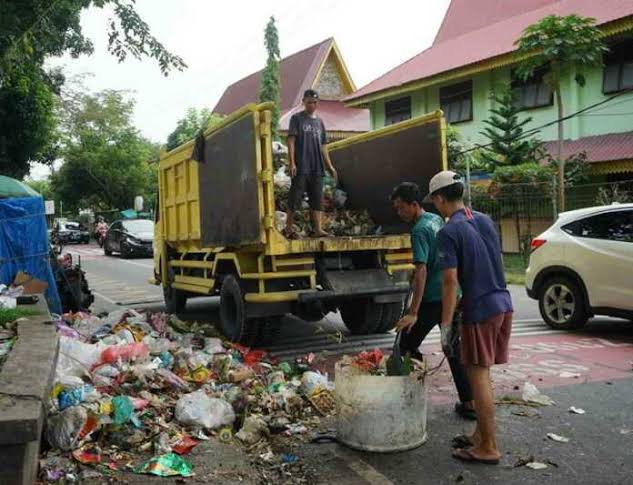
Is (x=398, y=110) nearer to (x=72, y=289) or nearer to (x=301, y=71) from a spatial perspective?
(x=301, y=71)

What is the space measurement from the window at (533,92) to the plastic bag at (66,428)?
1698 centimetres

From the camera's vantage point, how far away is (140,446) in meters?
4.01

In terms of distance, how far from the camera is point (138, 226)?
80.9 feet

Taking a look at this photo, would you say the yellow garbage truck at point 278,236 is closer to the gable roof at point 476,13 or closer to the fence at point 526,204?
the fence at point 526,204

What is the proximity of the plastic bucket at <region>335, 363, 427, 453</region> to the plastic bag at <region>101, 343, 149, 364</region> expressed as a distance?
212cm

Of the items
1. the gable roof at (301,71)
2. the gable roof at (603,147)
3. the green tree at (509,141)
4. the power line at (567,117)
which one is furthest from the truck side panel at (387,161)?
the gable roof at (301,71)

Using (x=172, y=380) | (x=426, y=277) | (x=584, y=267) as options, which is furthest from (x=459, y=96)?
(x=172, y=380)

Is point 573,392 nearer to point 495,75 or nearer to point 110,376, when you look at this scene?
point 110,376

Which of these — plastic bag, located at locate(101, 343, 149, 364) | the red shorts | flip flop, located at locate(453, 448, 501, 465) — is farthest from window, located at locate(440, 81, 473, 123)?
flip flop, located at locate(453, 448, 501, 465)

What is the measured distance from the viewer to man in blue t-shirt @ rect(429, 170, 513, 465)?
3.73 metres

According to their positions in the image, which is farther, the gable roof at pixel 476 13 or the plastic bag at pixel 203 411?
the gable roof at pixel 476 13

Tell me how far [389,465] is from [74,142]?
42704mm

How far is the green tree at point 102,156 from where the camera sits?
41250mm

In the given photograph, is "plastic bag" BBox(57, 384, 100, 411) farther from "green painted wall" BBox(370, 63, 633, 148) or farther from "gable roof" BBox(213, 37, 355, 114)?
"gable roof" BBox(213, 37, 355, 114)
